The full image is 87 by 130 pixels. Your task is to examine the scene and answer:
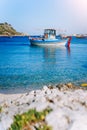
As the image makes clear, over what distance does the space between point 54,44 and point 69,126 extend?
88.0 meters

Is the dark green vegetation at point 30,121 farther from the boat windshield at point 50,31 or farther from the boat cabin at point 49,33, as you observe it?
the boat windshield at point 50,31

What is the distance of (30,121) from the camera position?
9.09 m

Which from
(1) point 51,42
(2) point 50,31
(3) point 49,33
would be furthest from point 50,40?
(2) point 50,31

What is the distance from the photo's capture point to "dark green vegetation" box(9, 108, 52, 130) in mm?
8969

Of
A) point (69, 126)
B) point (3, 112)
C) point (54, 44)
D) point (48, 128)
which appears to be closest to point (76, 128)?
point (69, 126)

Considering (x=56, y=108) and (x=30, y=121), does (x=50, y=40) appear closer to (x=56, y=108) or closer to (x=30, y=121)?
(x=56, y=108)

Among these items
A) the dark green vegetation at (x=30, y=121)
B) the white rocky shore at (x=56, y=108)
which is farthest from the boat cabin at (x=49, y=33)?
the dark green vegetation at (x=30, y=121)

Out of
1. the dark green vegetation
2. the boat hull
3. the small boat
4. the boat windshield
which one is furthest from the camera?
the boat hull

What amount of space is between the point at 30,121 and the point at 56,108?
92cm

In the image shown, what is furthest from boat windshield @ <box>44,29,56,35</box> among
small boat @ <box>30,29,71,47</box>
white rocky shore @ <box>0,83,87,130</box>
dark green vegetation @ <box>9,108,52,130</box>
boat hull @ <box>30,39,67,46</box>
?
dark green vegetation @ <box>9,108,52,130</box>

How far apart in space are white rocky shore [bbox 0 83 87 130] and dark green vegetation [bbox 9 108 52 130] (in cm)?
14

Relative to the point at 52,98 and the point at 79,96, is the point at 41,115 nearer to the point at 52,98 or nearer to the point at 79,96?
the point at 52,98

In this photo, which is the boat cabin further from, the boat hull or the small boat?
the boat hull

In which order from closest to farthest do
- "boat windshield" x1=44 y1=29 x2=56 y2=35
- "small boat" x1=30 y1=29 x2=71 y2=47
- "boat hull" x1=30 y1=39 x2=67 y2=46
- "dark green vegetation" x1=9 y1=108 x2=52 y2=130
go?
1. "dark green vegetation" x1=9 y1=108 x2=52 y2=130
2. "small boat" x1=30 y1=29 x2=71 y2=47
3. "boat windshield" x1=44 y1=29 x2=56 y2=35
4. "boat hull" x1=30 y1=39 x2=67 y2=46
